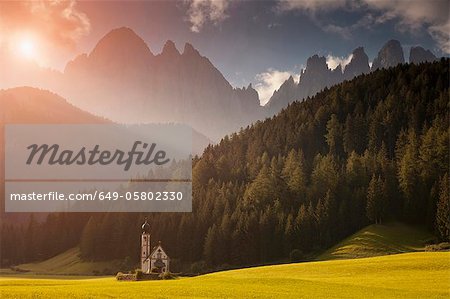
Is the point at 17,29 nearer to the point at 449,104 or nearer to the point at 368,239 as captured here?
the point at 368,239

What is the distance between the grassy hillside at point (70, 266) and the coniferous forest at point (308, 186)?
3.60 meters

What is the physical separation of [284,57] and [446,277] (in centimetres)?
3531

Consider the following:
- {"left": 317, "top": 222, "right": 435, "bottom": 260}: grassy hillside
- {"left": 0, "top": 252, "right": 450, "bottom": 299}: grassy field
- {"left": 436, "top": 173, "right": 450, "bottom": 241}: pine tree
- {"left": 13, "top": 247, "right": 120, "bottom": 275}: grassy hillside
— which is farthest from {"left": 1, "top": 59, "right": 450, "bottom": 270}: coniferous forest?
{"left": 0, "top": 252, "right": 450, "bottom": 299}: grassy field

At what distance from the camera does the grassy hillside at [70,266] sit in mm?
116688

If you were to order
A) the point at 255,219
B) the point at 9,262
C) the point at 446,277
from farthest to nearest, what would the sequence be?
the point at 9,262 < the point at 255,219 < the point at 446,277

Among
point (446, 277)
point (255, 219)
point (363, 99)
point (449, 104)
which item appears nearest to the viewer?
point (446, 277)

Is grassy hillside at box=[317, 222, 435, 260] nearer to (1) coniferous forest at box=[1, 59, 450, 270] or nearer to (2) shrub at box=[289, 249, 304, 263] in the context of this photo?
(1) coniferous forest at box=[1, 59, 450, 270]

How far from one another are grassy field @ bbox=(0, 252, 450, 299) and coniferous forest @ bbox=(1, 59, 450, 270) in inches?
1625

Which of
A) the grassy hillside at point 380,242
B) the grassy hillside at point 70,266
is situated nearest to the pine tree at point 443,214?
the grassy hillside at point 380,242

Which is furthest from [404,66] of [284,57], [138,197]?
[284,57]

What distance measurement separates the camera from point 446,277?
152 feet

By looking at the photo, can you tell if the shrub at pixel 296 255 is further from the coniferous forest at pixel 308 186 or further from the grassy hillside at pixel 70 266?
the grassy hillside at pixel 70 266

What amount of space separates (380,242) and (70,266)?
7655 cm

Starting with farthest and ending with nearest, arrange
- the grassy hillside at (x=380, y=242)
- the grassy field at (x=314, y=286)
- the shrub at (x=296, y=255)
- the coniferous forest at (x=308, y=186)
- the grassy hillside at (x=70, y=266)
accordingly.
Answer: the grassy hillside at (x=70, y=266) < the coniferous forest at (x=308, y=186) < the shrub at (x=296, y=255) < the grassy hillside at (x=380, y=242) < the grassy field at (x=314, y=286)
